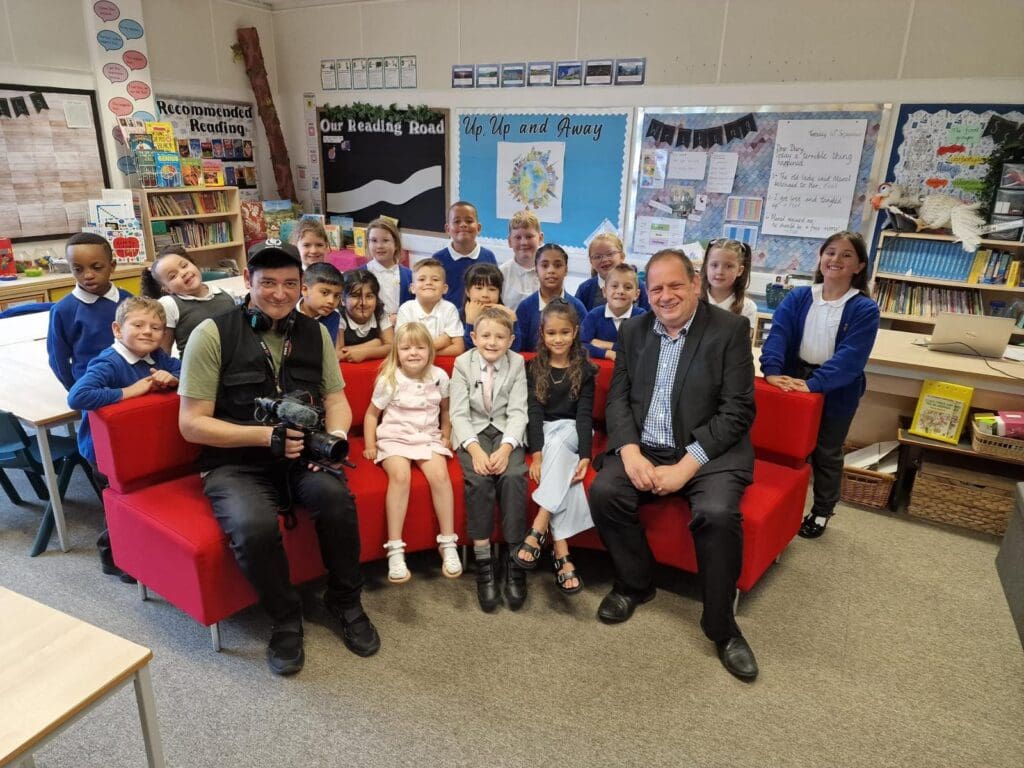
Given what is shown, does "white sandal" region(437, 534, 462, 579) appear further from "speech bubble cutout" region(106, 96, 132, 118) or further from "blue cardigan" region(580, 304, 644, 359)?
"speech bubble cutout" region(106, 96, 132, 118)

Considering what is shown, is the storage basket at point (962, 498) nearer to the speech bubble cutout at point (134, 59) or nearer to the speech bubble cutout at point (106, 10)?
the speech bubble cutout at point (134, 59)

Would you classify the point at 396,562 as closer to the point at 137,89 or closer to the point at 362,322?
the point at 362,322

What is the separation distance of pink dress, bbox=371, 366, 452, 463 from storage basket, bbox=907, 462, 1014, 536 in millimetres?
2357

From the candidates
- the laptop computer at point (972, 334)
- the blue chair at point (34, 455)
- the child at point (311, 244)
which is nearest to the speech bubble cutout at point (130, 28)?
the child at point (311, 244)

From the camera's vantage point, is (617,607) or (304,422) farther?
(617,607)

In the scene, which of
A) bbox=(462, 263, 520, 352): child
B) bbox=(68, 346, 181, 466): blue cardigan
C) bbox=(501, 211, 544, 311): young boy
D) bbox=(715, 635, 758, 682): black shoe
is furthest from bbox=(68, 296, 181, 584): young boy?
bbox=(715, 635, 758, 682): black shoe

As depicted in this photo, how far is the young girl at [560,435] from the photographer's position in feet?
8.27

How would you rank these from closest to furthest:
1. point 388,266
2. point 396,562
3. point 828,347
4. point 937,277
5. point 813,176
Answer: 1. point 396,562
2. point 828,347
3. point 388,266
4. point 937,277
5. point 813,176

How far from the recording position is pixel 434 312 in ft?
10.2

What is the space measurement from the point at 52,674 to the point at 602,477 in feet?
5.68

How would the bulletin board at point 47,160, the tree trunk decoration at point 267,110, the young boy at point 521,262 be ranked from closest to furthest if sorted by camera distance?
the young boy at point 521,262 < the bulletin board at point 47,160 < the tree trunk decoration at point 267,110

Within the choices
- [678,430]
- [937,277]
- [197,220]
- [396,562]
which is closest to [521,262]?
[678,430]

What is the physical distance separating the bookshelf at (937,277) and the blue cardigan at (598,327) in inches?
92.0

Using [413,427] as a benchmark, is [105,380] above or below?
above
